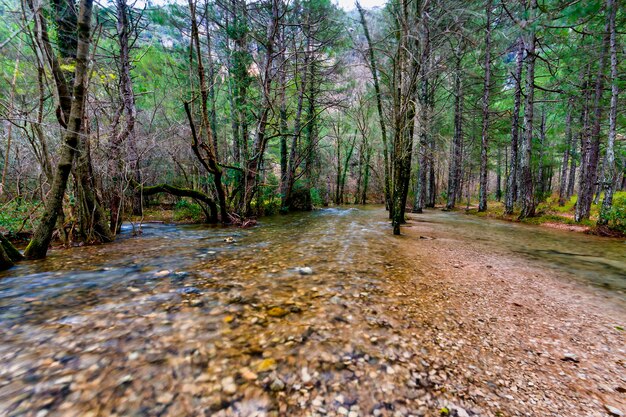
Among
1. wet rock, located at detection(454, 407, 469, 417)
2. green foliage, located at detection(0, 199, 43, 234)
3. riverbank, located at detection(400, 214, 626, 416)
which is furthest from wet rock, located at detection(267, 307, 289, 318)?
green foliage, located at detection(0, 199, 43, 234)

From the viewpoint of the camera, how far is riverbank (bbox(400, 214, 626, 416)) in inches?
64.3

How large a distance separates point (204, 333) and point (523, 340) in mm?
2954

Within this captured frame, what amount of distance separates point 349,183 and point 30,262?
29.5 m

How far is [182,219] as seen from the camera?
1104 centimetres

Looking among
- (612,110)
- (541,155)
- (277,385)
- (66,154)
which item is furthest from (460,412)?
(541,155)

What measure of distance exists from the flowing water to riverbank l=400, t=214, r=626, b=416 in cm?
34

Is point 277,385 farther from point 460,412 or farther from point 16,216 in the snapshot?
point 16,216

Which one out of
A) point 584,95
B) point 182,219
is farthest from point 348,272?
point 584,95

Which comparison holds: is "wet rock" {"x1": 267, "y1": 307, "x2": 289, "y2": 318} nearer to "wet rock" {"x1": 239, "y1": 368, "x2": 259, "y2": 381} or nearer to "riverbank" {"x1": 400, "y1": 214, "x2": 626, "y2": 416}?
"wet rock" {"x1": 239, "y1": 368, "x2": 259, "y2": 381}

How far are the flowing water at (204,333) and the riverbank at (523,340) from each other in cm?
34

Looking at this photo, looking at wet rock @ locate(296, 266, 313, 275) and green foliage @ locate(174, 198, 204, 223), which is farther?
green foliage @ locate(174, 198, 204, 223)

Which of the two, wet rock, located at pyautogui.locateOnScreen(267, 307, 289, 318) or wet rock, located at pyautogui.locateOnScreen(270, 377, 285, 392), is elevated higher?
wet rock, located at pyautogui.locateOnScreen(267, 307, 289, 318)

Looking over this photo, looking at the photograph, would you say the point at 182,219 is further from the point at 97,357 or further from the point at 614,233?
the point at 614,233

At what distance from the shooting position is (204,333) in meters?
2.27
